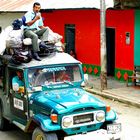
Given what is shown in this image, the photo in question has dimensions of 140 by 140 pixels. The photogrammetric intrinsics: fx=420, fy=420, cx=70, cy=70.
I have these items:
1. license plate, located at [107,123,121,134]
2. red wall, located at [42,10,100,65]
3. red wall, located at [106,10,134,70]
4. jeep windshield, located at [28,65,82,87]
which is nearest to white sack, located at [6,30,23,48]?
jeep windshield, located at [28,65,82,87]

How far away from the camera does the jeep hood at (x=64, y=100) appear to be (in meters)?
7.73

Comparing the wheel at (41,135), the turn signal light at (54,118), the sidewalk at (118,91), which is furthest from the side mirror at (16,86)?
the sidewalk at (118,91)

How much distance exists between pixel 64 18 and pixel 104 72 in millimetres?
6101

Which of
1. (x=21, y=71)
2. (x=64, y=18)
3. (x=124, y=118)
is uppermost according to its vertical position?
(x=64, y=18)

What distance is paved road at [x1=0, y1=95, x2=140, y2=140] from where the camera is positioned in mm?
9524

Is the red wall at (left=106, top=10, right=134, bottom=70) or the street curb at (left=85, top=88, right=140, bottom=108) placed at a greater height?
the red wall at (left=106, top=10, right=134, bottom=70)

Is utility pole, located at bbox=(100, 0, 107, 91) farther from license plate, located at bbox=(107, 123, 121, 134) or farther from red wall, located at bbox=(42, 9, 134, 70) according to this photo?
license plate, located at bbox=(107, 123, 121, 134)

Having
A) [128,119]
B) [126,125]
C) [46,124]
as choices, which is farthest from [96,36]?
[46,124]

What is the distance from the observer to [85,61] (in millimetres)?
18891

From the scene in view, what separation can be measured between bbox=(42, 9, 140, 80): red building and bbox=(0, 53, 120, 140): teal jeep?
737cm

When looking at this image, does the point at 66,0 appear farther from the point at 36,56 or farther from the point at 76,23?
the point at 36,56

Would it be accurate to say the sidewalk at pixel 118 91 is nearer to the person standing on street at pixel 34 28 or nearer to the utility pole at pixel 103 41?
the utility pole at pixel 103 41

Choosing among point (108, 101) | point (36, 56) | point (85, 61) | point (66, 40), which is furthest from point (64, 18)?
point (36, 56)

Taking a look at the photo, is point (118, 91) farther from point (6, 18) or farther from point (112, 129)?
point (6, 18)
